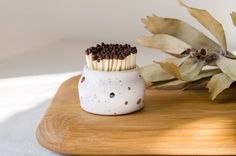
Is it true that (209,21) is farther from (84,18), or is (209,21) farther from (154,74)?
(84,18)

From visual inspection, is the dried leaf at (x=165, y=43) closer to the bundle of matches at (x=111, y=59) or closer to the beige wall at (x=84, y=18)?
the bundle of matches at (x=111, y=59)

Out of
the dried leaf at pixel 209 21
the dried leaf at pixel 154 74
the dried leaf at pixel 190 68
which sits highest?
the dried leaf at pixel 209 21

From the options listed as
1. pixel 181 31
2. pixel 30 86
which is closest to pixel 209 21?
pixel 181 31

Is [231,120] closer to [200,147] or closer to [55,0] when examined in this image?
[200,147]

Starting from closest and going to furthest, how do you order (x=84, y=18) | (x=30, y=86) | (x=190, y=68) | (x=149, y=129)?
1. (x=149, y=129)
2. (x=190, y=68)
3. (x=30, y=86)
4. (x=84, y=18)

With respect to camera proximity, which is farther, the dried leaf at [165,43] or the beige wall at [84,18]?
the beige wall at [84,18]

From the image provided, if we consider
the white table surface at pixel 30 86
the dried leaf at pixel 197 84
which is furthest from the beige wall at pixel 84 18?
the dried leaf at pixel 197 84

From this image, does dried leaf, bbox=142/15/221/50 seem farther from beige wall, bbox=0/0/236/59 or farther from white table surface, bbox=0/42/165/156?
beige wall, bbox=0/0/236/59

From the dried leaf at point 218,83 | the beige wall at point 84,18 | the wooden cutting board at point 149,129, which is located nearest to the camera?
the wooden cutting board at point 149,129
